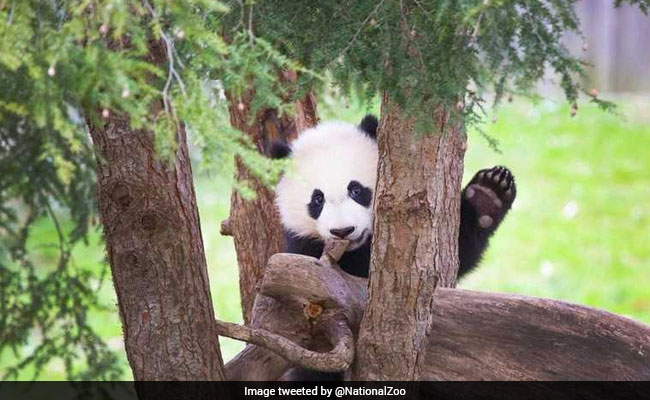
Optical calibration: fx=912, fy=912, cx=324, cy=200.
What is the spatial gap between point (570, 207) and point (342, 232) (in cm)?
589

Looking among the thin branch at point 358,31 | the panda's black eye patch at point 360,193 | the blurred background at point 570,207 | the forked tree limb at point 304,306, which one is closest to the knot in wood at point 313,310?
the forked tree limb at point 304,306

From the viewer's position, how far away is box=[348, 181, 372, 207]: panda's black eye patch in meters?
3.80

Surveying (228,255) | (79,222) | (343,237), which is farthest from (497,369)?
(228,255)

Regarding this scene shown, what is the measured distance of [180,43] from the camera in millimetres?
2520

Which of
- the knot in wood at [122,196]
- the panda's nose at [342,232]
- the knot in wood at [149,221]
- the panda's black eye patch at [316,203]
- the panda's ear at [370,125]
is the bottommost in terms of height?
the panda's nose at [342,232]

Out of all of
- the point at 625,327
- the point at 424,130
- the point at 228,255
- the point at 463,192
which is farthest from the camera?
the point at 228,255

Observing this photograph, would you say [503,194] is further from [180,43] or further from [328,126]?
[180,43]

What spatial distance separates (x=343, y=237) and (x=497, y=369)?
792mm

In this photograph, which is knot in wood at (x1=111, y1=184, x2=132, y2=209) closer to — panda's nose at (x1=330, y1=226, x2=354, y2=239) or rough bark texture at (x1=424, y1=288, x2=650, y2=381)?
panda's nose at (x1=330, y1=226, x2=354, y2=239)

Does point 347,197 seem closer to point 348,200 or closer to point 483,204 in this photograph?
point 348,200

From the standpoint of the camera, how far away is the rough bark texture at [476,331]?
3295 mm
